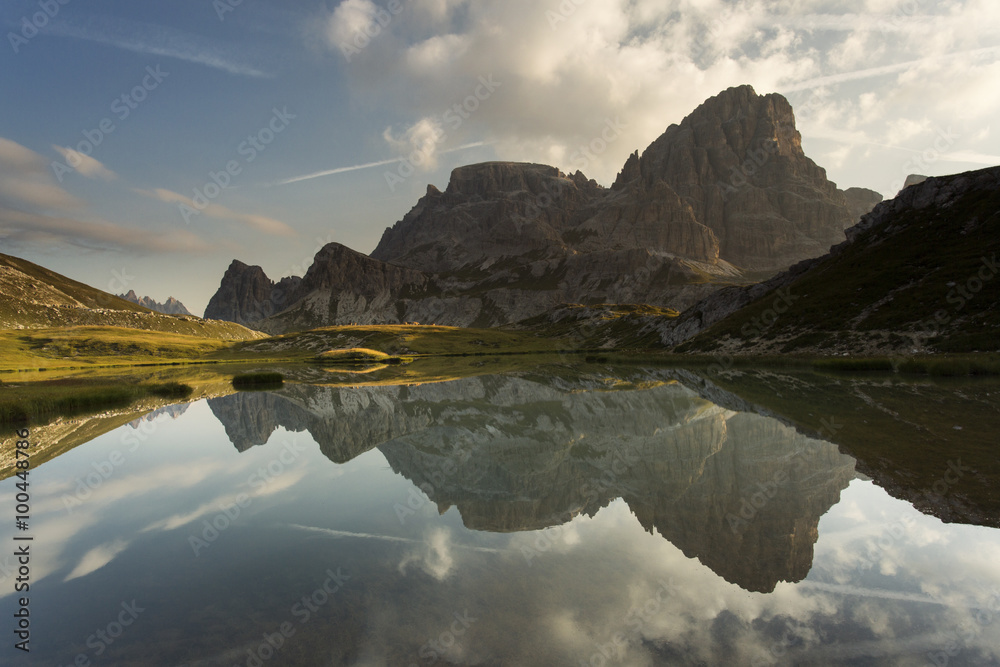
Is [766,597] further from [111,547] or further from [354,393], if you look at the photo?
[354,393]

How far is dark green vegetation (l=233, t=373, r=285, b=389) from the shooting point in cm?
6121

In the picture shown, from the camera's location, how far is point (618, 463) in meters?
19.8

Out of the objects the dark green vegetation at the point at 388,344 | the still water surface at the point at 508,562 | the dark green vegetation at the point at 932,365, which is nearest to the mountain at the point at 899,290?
the dark green vegetation at the point at 932,365

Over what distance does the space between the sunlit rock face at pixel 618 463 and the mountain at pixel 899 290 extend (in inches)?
2047

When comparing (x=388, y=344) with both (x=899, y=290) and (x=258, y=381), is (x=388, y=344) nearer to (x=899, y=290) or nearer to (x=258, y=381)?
(x=258, y=381)

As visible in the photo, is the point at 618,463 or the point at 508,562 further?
the point at 618,463

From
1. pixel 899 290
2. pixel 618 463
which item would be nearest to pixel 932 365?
pixel 899 290

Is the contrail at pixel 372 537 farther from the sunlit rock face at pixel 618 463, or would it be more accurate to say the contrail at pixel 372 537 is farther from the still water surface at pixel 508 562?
the sunlit rock face at pixel 618 463

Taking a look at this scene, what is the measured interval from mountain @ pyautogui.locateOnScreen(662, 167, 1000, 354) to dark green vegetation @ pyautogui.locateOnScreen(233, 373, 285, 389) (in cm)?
8373

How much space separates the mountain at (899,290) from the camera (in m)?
65.3

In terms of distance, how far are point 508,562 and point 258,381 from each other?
2450 inches

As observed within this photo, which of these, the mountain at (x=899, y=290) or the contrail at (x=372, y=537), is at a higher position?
the mountain at (x=899, y=290)

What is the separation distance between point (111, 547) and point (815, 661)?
16.3 m

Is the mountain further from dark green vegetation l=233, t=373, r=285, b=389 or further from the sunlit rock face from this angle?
dark green vegetation l=233, t=373, r=285, b=389
